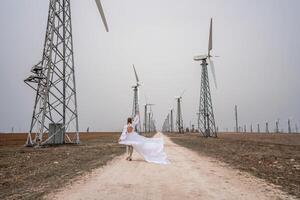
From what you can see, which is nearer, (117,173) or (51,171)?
(117,173)

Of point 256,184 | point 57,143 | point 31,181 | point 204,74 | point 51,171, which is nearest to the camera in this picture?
point 256,184

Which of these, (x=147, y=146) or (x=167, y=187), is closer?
(x=167, y=187)

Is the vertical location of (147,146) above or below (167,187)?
above

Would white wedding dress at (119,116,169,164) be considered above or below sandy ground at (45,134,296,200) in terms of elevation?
above

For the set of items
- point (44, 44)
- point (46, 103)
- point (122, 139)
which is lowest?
point (122, 139)

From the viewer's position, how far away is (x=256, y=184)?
26.1ft

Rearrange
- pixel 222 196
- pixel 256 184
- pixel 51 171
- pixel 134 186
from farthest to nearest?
pixel 51 171, pixel 256 184, pixel 134 186, pixel 222 196

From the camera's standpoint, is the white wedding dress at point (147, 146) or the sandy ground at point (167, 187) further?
the white wedding dress at point (147, 146)

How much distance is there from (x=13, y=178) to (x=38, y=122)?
1380 centimetres

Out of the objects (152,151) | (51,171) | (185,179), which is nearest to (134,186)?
(185,179)

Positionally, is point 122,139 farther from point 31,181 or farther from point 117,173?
point 31,181

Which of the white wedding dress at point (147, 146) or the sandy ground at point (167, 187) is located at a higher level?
the white wedding dress at point (147, 146)

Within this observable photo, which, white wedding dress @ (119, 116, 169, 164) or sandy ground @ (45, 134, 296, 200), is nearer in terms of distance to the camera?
sandy ground @ (45, 134, 296, 200)

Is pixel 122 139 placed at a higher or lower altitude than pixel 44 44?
lower
